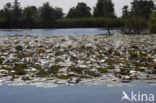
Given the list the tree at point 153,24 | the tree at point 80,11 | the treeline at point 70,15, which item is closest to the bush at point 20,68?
the tree at point 153,24

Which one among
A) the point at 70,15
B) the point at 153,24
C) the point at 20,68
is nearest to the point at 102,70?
the point at 20,68

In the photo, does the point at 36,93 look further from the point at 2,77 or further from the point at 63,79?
the point at 2,77

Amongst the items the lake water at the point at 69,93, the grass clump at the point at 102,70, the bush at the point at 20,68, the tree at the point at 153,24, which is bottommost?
the lake water at the point at 69,93

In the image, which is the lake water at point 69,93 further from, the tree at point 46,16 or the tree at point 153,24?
the tree at point 46,16

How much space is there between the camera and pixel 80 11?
2274 inches

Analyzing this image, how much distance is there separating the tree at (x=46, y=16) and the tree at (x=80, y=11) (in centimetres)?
552

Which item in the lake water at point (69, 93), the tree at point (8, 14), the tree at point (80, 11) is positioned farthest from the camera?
the tree at point (80, 11)

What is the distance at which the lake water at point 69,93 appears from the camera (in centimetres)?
374

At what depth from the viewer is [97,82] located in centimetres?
438

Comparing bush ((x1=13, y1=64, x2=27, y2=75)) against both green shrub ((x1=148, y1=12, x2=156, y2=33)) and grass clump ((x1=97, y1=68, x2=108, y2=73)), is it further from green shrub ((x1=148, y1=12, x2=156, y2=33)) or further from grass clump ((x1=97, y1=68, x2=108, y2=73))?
green shrub ((x1=148, y1=12, x2=156, y2=33))

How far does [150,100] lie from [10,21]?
4381 centimetres

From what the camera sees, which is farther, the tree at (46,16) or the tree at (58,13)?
the tree at (58,13)

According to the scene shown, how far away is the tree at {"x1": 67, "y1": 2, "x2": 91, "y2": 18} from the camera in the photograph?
5541 cm

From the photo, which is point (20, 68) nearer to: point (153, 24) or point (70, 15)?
point (153, 24)
